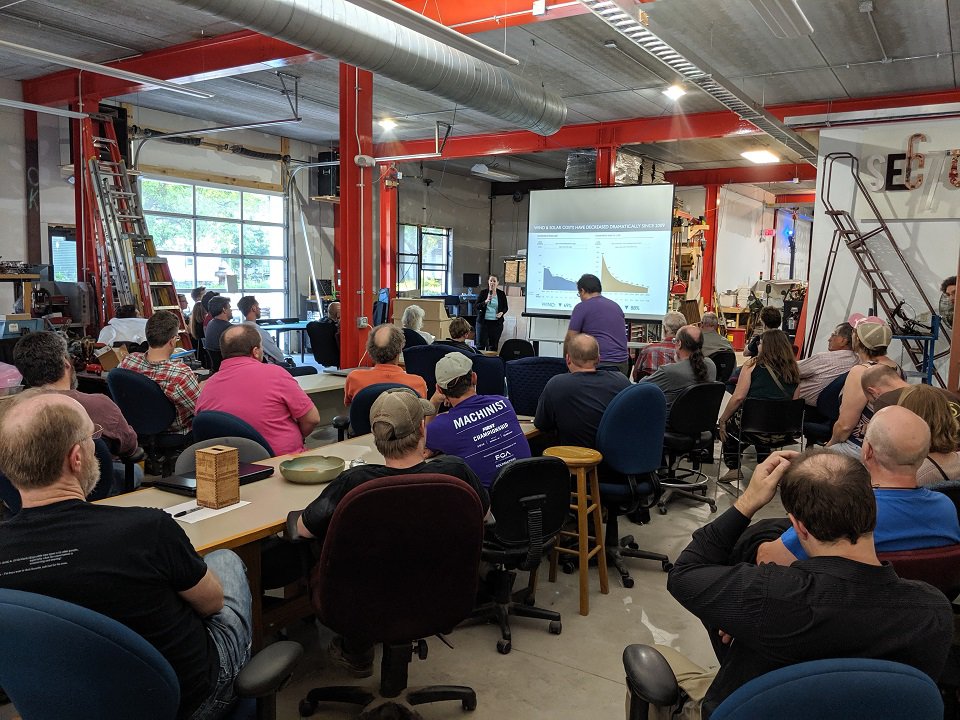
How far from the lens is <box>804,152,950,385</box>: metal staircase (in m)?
8.66

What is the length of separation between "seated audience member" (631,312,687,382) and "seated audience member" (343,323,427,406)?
2.39 m

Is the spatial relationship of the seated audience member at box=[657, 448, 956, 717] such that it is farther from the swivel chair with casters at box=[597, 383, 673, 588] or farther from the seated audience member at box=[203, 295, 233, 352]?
the seated audience member at box=[203, 295, 233, 352]

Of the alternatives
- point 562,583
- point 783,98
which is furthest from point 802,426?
point 783,98

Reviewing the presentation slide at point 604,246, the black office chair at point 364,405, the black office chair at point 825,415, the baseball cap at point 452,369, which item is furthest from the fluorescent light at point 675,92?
the baseball cap at point 452,369

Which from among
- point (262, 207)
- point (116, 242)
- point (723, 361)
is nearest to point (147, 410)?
point (723, 361)

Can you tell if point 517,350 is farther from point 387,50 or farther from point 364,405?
point 364,405

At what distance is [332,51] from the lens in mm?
4742

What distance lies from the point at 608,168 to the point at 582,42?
3.54 meters

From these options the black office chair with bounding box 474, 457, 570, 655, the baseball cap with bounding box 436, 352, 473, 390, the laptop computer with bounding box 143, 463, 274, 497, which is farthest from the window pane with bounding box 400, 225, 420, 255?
the black office chair with bounding box 474, 457, 570, 655

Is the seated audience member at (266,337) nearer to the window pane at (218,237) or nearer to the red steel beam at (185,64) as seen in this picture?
A: the red steel beam at (185,64)

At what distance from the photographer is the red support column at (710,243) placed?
609 inches

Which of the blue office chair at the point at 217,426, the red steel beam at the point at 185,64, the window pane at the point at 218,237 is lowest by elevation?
the blue office chair at the point at 217,426

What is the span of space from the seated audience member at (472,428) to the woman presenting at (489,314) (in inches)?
343

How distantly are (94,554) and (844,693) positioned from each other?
1414 mm
